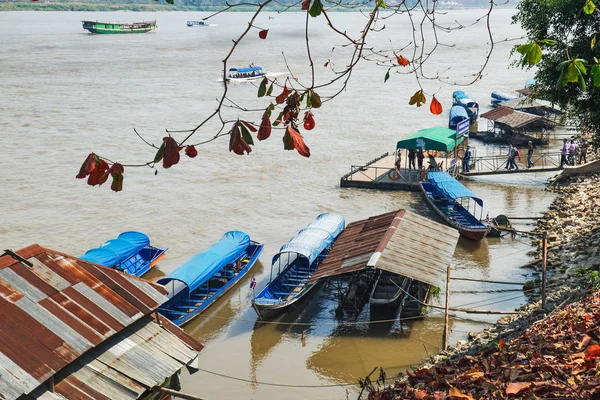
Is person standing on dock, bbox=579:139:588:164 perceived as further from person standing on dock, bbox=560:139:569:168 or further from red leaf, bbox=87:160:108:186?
red leaf, bbox=87:160:108:186

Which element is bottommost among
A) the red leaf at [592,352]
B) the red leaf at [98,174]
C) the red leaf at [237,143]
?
the red leaf at [592,352]

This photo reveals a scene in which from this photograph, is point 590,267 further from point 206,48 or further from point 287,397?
point 206,48

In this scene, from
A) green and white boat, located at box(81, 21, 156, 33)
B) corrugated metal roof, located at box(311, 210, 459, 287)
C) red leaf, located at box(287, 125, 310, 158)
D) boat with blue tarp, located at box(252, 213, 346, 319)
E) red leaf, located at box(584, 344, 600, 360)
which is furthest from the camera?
green and white boat, located at box(81, 21, 156, 33)

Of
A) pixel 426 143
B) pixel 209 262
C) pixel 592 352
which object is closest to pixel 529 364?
pixel 592 352

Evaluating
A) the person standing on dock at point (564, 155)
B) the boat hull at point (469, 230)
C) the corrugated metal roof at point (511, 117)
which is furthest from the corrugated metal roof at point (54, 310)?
the corrugated metal roof at point (511, 117)

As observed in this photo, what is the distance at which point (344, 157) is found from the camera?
3491 cm

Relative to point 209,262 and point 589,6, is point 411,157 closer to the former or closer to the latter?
point 209,262

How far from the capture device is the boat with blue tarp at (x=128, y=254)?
19.9 m

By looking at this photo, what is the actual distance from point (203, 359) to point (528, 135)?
88.1ft

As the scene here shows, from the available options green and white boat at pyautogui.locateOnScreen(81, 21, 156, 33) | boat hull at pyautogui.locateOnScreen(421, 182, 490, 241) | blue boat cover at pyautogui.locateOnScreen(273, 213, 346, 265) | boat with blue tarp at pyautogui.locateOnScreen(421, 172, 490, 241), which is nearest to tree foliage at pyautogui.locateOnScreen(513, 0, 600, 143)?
boat with blue tarp at pyautogui.locateOnScreen(421, 172, 490, 241)

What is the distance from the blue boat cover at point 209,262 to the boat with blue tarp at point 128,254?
197 centimetres

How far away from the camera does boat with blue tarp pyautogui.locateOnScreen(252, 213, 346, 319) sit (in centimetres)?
1789

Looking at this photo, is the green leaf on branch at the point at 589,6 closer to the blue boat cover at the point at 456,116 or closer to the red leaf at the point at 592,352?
the red leaf at the point at 592,352

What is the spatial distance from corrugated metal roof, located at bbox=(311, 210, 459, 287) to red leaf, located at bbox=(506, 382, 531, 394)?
9449 mm
